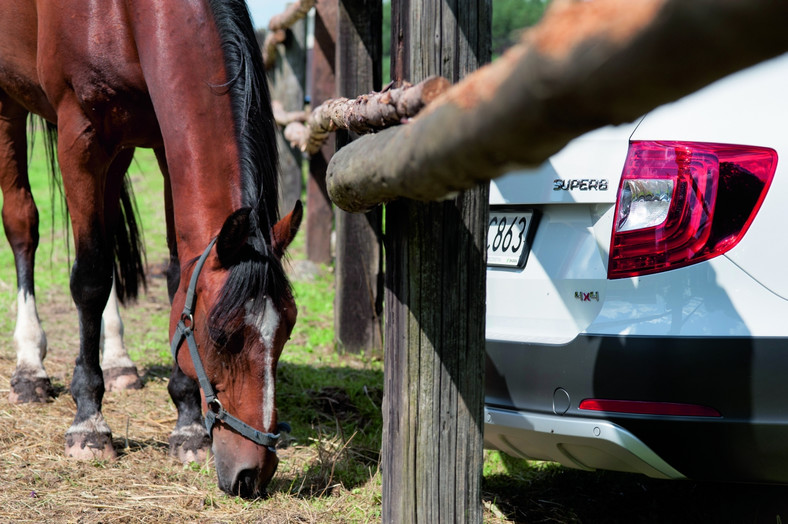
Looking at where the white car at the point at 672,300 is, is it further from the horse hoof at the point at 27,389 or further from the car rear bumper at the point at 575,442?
the horse hoof at the point at 27,389

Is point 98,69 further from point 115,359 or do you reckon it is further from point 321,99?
point 321,99

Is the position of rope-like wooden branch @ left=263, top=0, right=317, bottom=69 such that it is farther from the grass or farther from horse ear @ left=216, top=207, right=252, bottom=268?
horse ear @ left=216, top=207, right=252, bottom=268

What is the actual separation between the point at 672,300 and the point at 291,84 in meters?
6.37

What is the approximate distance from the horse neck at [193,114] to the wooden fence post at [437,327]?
1.03 meters

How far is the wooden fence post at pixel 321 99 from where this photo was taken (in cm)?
645

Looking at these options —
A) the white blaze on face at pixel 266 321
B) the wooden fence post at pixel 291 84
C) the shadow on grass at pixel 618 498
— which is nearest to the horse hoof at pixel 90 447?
the white blaze on face at pixel 266 321

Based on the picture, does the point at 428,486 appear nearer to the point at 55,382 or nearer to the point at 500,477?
the point at 500,477

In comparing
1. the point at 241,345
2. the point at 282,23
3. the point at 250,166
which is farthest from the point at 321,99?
the point at 241,345

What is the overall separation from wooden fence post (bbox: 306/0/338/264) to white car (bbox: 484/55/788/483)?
3.86 m

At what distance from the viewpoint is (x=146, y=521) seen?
2777 millimetres

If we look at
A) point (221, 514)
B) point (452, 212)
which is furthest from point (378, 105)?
point (221, 514)

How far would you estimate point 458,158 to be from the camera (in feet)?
3.86

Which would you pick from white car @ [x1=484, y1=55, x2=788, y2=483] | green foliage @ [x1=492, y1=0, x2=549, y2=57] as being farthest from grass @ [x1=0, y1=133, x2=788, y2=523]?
green foliage @ [x1=492, y1=0, x2=549, y2=57]

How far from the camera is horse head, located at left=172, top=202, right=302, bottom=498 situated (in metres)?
2.71
